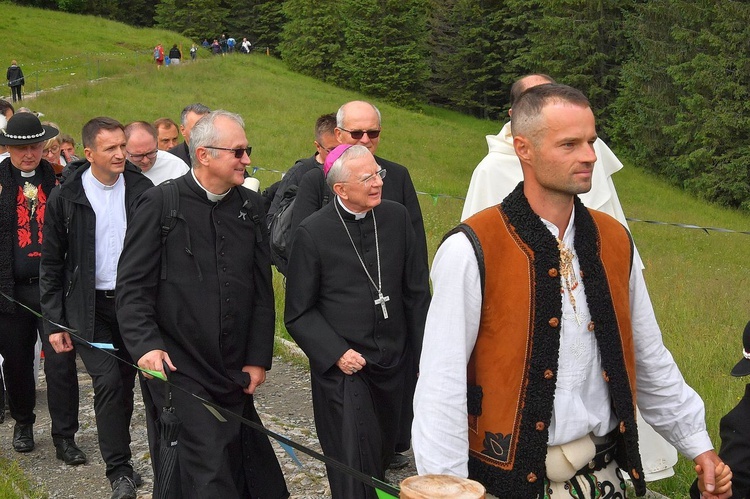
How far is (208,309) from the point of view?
505 centimetres

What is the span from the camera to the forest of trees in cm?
3262

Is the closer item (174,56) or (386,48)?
(174,56)

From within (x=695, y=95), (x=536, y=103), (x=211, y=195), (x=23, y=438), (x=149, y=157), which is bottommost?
(x=23, y=438)

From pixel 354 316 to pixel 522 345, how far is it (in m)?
2.25

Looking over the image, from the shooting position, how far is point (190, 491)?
16.2 ft

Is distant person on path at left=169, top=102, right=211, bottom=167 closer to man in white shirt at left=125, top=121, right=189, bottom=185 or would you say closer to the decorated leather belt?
man in white shirt at left=125, top=121, right=189, bottom=185

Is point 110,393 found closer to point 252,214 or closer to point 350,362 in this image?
point 252,214

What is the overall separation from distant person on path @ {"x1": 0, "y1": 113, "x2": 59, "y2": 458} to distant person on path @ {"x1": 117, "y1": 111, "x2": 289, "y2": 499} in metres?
2.26

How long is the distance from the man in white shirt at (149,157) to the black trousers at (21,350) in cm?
127

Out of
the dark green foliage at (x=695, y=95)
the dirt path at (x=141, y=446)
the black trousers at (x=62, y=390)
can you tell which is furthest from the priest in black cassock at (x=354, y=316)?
the dark green foliage at (x=695, y=95)

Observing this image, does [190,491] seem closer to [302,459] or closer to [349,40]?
[302,459]

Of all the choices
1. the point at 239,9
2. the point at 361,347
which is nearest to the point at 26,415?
the point at 361,347

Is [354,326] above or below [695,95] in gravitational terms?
above

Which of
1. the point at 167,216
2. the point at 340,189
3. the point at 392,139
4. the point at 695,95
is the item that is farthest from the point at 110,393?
the point at 392,139
